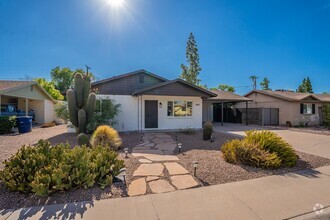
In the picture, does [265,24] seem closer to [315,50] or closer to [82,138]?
[315,50]

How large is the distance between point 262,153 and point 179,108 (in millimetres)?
9008

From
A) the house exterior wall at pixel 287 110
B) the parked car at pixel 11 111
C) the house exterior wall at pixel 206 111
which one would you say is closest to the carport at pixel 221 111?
the house exterior wall at pixel 206 111

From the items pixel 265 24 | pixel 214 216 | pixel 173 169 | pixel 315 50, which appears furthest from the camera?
pixel 315 50

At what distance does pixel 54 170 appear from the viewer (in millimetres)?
3441

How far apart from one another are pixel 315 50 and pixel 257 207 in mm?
18769

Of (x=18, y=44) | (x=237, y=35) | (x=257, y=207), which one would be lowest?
(x=257, y=207)

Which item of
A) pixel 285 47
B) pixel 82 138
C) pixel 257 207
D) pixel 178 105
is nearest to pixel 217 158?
pixel 257 207

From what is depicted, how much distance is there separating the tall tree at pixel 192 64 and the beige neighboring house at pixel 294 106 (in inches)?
527

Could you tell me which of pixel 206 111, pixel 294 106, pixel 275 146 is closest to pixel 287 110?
pixel 294 106

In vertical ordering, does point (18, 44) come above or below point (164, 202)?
above

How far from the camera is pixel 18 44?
13.0 metres

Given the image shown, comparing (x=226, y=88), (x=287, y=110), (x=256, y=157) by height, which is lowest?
(x=256, y=157)

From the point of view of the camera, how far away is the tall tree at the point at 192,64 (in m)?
33.0

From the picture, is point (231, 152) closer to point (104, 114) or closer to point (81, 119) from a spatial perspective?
point (81, 119)
